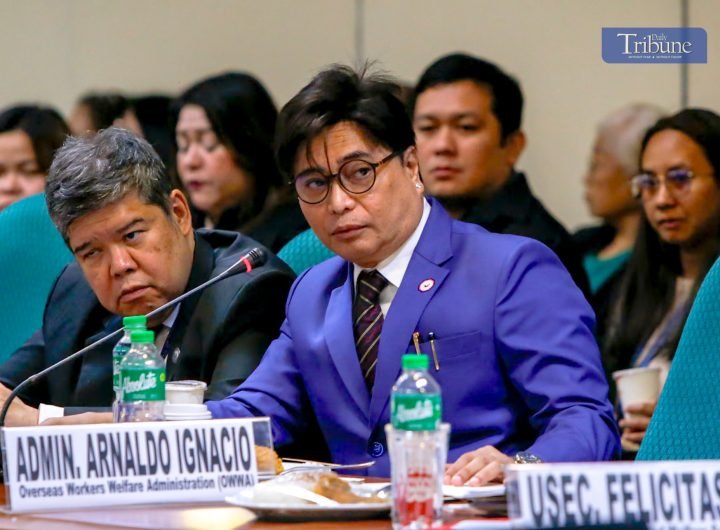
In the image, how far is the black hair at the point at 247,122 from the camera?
4316 mm

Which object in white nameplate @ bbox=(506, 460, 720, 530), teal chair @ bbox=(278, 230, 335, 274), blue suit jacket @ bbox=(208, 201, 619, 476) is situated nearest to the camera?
white nameplate @ bbox=(506, 460, 720, 530)

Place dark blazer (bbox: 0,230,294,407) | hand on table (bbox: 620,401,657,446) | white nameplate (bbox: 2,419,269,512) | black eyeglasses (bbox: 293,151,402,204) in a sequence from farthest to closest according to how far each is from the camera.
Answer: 1. hand on table (bbox: 620,401,657,446)
2. dark blazer (bbox: 0,230,294,407)
3. black eyeglasses (bbox: 293,151,402,204)
4. white nameplate (bbox: 2,419,269,512)

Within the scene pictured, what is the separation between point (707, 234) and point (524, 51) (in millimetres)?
1039

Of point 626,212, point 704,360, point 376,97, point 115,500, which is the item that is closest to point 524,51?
point 626,212

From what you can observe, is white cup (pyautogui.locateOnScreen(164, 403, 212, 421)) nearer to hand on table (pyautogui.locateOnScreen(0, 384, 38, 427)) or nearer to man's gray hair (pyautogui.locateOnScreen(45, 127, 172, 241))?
hand on table (pyautogui.locateOnScreen(0, 384, 38, 427))

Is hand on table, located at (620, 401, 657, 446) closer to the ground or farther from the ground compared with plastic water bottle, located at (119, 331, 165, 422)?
closer to the ground

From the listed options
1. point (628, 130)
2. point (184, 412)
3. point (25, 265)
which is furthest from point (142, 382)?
point (628, 130)

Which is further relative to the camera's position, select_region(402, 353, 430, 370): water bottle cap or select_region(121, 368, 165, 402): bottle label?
select_region(121, 368, 165, 402): bottle label

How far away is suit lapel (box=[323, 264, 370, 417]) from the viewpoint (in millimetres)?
2512

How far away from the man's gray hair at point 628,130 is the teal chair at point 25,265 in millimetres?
1843

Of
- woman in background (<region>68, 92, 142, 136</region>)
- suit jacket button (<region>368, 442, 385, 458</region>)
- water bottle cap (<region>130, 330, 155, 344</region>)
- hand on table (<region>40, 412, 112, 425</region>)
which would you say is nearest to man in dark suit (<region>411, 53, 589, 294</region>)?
woman in background (<region>68, 92, 142, 136</region>)

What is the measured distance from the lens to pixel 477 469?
6.47 feet

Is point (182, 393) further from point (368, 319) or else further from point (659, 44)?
point (659, 44)

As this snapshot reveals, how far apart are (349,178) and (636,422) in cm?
112
